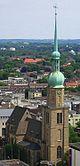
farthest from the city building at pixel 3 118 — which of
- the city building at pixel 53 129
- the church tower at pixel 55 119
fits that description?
the church tower at pixel 55 119

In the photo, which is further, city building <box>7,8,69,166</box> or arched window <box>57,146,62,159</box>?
arched window <box>57,146,62,159</box>

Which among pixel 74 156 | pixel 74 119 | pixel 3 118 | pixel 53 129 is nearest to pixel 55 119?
pixel 53 129

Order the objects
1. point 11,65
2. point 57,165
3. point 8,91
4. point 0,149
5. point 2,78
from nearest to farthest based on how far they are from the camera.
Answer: point 57,165 → point 0,149 → point 8,91 → point 2,78 → point 11,65

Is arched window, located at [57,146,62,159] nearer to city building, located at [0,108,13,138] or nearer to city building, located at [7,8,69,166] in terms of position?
city building, located at [7,8,69,166]

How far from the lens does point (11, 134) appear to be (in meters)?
63.3

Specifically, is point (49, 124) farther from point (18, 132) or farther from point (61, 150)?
point (18, 132)

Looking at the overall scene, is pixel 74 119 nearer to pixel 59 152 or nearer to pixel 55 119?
pixel 59 152

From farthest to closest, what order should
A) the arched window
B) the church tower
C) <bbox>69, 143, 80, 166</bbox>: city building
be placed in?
1. the arched window
2. the church tower
3. <bbox>69, 143, 80, 166</bbox>: city building

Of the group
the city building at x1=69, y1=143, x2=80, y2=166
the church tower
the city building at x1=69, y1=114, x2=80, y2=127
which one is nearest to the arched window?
the church tower

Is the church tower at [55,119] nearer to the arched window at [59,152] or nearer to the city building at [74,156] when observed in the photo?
the arched window at [59,152]

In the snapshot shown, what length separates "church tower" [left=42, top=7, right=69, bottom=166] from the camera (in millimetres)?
54656

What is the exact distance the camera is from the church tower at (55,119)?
54.7 m

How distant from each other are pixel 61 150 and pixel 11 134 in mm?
8989
